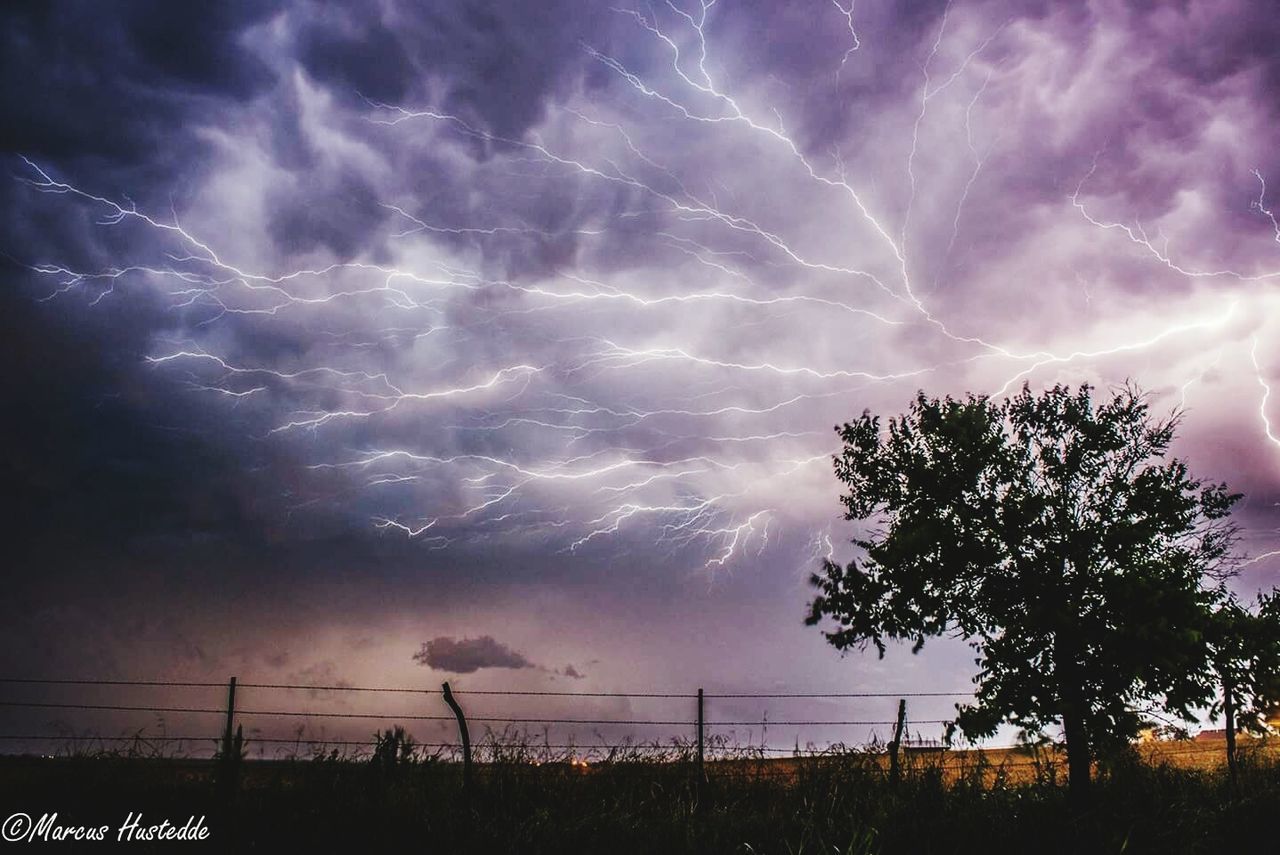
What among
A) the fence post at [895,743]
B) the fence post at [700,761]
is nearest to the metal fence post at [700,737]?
the fence post at [700,761]

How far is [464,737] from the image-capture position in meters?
8.41

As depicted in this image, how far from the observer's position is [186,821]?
6559mm

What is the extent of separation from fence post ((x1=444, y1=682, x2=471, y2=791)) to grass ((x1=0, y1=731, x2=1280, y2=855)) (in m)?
0.14

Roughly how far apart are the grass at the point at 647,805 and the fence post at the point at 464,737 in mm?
139

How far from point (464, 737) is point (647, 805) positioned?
231 cm

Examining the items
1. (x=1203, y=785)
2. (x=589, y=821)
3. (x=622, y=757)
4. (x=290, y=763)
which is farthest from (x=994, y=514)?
(x=290, y=763)

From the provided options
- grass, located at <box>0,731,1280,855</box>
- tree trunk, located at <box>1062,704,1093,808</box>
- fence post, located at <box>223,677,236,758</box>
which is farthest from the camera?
tree trunk, located at <box>1062,704,1093,808</box>

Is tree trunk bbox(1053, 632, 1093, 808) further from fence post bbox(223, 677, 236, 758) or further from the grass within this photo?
fence post bbox(223, 677, 236, 758)

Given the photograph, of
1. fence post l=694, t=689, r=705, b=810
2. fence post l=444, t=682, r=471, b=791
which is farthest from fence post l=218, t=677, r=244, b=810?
fence post l=694, t=689, r=705, b=810

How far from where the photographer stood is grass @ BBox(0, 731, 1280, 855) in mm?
6172

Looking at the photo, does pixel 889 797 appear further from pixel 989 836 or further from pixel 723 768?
pixel 723 768

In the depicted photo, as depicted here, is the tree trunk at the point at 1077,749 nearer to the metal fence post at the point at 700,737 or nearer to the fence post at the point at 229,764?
the metal fence post at the point at 700,737

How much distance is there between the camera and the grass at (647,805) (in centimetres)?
617

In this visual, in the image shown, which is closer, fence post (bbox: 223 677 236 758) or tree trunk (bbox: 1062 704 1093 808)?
fence post (bbox: 223 677 236 758)
